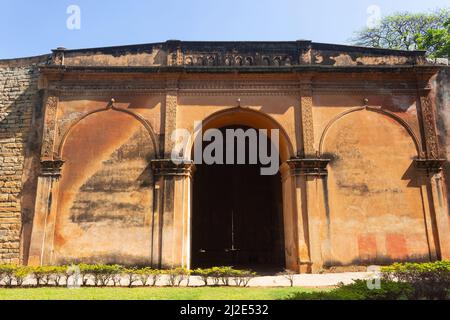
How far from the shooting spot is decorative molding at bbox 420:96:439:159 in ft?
37.9

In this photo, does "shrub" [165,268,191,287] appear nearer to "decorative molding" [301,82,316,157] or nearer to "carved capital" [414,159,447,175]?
"decorative molding" [301,82,316,157]

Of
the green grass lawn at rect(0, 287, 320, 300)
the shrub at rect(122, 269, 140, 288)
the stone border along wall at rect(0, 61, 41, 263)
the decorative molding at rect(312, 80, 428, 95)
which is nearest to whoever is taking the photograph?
the green grass lawn at rect(0, 287, 320, 300)

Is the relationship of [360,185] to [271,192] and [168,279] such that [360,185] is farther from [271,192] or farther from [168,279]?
[168,279]

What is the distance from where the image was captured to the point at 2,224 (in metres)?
11.1

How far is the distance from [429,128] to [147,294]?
9424 millimetres

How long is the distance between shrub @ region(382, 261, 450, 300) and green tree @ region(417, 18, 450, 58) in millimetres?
15196

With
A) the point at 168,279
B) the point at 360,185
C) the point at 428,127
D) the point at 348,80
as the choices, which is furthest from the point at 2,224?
the point at 428,127

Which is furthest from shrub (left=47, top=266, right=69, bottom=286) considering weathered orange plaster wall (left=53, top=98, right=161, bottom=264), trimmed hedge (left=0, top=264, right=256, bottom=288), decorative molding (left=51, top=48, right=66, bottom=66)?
decorative molding (left=51, top=48, right=66, bottom=66)

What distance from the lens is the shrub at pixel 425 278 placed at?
670 centimetres

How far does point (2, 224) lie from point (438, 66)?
13469mm

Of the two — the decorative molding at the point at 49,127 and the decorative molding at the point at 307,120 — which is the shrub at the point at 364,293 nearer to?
the decorative molding at the point at 307,120

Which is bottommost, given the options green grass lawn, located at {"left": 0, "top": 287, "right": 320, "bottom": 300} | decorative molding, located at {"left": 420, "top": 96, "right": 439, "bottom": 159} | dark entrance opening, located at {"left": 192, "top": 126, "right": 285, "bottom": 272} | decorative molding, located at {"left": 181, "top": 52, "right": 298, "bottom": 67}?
green grass lawn, located at {"left": 0, "top": 287, "right": 320, "bottom": 300}

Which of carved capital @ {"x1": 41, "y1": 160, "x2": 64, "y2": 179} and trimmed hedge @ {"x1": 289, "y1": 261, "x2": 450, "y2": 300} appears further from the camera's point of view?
carved capital @ {"x1": 41, "y1": 160, "x2": 64, "y2": 179}

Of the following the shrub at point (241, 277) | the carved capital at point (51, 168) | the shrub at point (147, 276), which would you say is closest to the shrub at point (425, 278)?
the shrub at point (241, 277)
